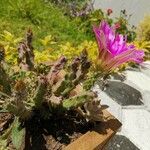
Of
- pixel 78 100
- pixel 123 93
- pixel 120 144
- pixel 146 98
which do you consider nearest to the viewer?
pixel 78 100

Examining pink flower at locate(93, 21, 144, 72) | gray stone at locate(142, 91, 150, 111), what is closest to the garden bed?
pink flower at locate(93, 21, 144, 72)

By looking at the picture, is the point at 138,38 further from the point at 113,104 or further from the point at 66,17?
the point at 113,104

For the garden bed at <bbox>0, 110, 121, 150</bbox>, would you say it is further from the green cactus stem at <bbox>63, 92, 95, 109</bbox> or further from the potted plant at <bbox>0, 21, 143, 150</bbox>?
the green cactus stem at <bbox>63, 92, 95, 109</bbox>

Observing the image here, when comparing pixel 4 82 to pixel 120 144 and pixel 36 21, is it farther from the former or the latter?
pixel 36 21

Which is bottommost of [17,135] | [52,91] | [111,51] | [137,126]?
[137,126]

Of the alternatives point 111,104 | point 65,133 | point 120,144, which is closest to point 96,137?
point 65,133

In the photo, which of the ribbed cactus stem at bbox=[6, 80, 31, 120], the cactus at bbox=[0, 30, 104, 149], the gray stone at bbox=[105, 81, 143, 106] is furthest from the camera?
the gray stone at bbox=[105, 81, 143, 106]

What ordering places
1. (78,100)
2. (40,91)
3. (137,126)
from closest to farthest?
1. (40,91)
2. (78,100)
3. (137,126)
